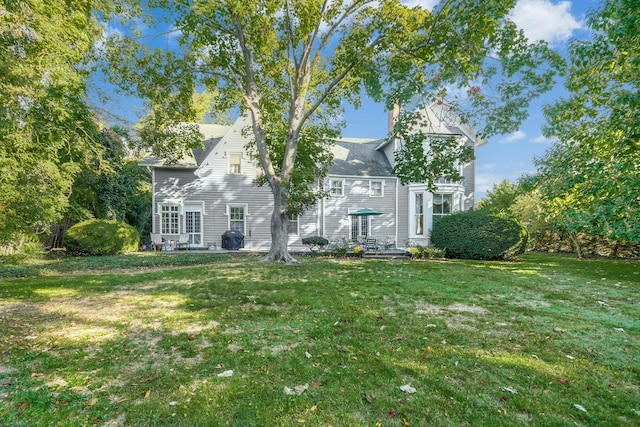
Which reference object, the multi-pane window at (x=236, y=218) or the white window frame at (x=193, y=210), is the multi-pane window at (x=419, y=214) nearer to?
the multi-pane window at (x=236, y=218)

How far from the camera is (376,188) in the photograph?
20828 millimetres

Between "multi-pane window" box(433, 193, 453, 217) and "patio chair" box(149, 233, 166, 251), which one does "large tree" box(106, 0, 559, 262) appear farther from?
"multi-pane window" box(433, 193, 453, 217)

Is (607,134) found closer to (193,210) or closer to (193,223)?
(193,210)

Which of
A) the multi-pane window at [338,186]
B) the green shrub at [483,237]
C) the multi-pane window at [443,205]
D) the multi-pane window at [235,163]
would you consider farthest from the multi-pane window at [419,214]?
the multi-pane window at [235,163]

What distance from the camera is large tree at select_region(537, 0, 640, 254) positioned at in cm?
341

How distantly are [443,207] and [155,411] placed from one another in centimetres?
1884

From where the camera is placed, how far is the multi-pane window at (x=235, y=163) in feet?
63.2

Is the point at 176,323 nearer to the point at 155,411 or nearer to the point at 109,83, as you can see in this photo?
the point at 155,411

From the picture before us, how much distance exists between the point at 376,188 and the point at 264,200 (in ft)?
23.9

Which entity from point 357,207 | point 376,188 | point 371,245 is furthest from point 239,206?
point 376,188

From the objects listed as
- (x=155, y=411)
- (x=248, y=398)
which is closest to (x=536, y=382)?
(x=248, y=398)

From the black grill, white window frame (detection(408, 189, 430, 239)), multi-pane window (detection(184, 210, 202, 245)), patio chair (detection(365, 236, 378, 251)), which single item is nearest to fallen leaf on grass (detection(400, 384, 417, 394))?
patio chair (detection(365, 236, 378, 251))

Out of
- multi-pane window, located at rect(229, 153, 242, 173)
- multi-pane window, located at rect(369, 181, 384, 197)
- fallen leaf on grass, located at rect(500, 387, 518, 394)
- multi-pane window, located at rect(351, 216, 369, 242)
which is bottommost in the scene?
fallen leaf on grass, located at rect(500, 387, 518, 394)

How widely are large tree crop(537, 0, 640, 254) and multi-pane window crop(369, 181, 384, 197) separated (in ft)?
34.5
